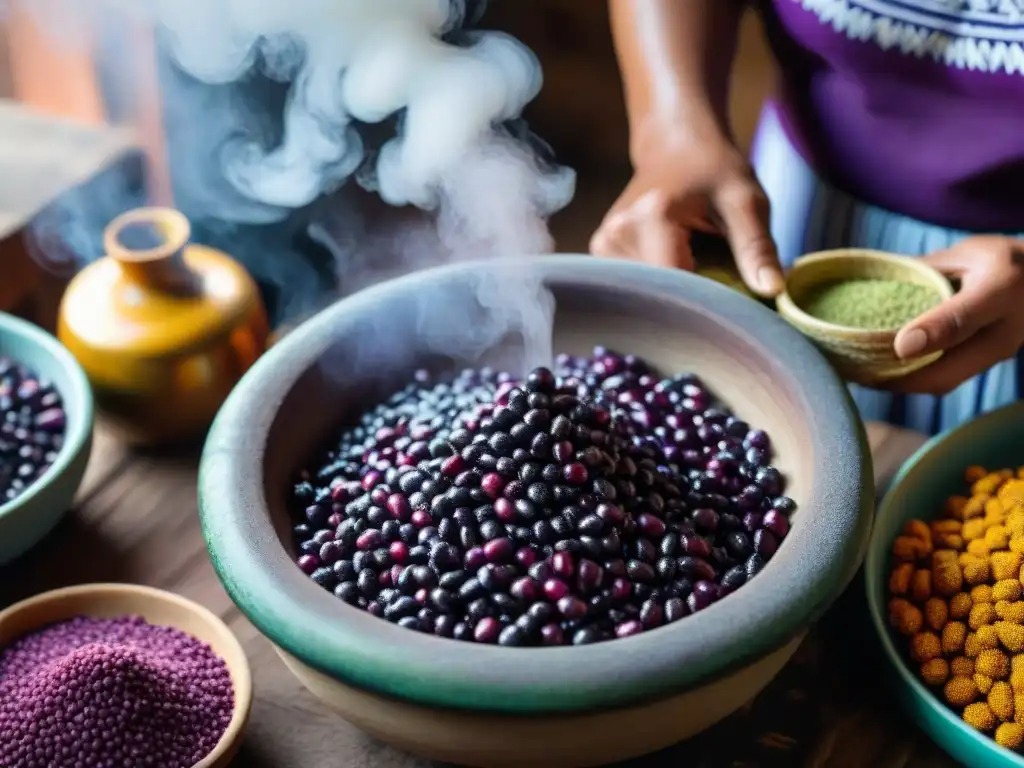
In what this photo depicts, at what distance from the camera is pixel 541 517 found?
902 millimetres

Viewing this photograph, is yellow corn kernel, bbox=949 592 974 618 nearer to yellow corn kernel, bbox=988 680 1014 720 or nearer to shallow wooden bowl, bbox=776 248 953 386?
yellow corn kernel, bbox=988 680 1014 720

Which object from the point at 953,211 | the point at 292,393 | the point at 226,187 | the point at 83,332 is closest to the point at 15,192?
the point at 83,332

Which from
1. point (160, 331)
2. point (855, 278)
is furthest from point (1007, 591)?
point (160, 331)

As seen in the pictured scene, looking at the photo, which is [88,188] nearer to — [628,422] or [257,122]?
[257,122]

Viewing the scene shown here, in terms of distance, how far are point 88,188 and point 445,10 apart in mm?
663

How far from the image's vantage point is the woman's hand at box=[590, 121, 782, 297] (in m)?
1.21

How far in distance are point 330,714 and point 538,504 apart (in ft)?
0.95

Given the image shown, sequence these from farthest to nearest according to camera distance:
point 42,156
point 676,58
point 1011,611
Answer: point 42,156, point 676,58, point 1011,611

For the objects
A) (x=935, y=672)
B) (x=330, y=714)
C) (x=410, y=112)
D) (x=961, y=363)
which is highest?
(x=410, y=112)

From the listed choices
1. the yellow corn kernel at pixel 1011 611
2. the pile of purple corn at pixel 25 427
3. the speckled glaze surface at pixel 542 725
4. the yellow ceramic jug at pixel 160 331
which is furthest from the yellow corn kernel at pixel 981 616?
the pile of purple corn at pixel 25 427

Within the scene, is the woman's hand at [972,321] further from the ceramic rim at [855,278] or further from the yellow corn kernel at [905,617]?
the yellow corn kernel at [905,617]

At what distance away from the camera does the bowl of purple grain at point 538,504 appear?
0.75m

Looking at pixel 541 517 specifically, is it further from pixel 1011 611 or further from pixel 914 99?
pixel 914 99

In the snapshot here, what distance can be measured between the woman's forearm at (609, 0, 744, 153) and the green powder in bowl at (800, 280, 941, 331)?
0.31m
